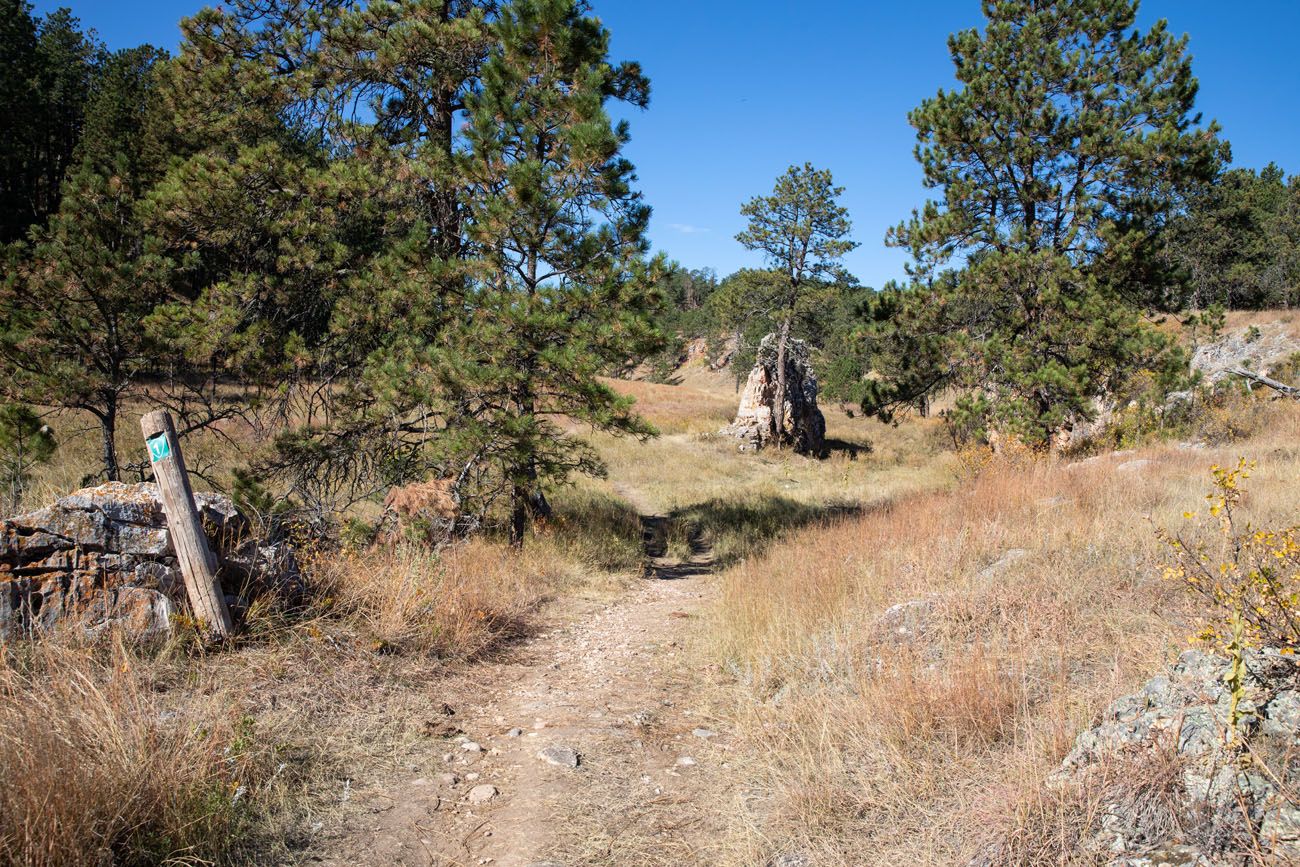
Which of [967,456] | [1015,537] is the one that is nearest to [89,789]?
[1015,537]

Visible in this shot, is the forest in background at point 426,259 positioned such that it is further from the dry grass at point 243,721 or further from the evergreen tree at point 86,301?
the dry grass at point 243,721

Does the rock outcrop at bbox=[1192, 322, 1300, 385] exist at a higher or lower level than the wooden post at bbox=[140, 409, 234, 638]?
higher

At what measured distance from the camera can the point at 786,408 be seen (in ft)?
85.6

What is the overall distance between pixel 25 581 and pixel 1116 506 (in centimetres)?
897

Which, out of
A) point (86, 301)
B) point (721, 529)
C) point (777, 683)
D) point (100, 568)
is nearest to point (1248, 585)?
point (777, 683)

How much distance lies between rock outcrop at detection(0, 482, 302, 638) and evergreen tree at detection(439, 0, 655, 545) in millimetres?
3129

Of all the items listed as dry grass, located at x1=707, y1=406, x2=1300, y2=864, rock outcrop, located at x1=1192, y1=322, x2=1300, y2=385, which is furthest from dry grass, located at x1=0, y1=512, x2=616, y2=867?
rock outcrop, located at x1=1192, y1=322, x2=1300, y2=385

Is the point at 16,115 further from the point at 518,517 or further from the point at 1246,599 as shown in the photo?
the point at 1246,599

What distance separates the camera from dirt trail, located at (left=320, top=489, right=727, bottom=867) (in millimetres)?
3412

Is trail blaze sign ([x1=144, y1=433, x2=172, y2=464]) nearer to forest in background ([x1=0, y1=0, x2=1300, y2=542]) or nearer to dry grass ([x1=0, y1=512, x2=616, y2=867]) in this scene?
dry grass ([x1=0, y1=512, x2=616, y2=867])

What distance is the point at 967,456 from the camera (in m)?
12.1

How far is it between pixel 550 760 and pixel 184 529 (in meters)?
3.00

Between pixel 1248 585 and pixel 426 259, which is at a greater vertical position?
Answer: pixel 426 259

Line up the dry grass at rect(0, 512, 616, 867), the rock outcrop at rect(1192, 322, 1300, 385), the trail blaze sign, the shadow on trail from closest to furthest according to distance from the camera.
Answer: the dry grass at rect(0, 512, 616, 867) < the trail blaze sign < the shadow on trail < the rock outcrop at rect(1192, 322, 1300, 385)
